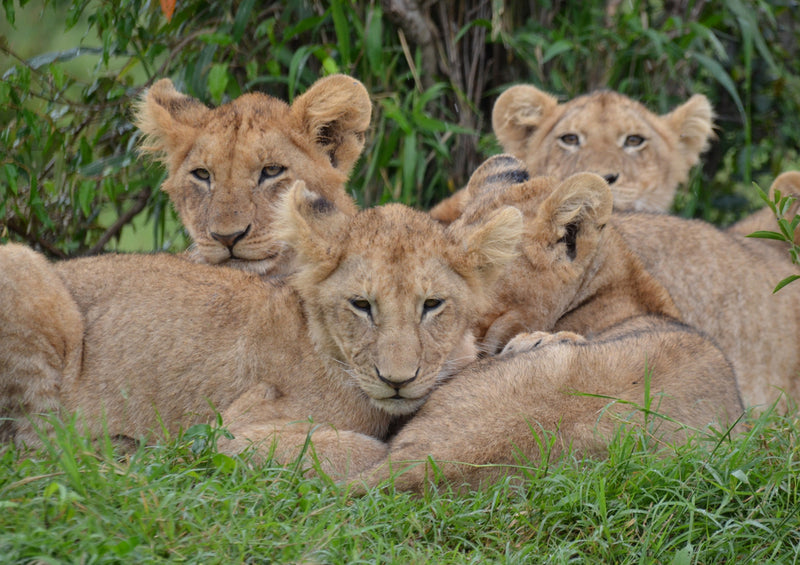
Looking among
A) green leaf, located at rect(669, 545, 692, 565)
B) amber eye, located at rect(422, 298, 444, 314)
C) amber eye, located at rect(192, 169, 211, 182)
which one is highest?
amber eye, located at rect(192, 169, 211, 182)

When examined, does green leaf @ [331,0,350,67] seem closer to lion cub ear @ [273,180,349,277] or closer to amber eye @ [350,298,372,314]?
lion cub ear @ [273,180,349,277]

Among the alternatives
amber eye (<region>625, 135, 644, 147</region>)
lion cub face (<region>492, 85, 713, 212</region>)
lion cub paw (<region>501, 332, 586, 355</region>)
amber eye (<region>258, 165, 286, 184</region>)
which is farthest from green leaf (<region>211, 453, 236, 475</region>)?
amber eye (<region>625, 135, 644, 147</region>)

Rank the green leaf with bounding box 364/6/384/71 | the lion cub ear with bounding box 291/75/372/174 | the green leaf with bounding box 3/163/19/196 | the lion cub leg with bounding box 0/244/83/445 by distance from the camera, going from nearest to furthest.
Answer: the lion cub leg with bounding box 0/244/83/445 → the lion cub ear with bounding box 291/75/372/174 → the green leaf with bounding box 3/163/19/196 → the green leaf with bounding box 364/6/384/71

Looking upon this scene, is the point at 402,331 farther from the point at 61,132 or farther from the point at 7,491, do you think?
the point at 61,132

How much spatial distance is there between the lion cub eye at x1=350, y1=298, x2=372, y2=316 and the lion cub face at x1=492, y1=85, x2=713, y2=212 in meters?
2.68

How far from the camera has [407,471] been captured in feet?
11.2

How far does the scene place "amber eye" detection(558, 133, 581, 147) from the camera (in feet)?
20.8

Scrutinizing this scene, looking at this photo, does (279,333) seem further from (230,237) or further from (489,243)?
(489,243)

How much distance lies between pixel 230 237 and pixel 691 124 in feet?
11.4

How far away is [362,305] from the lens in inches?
149

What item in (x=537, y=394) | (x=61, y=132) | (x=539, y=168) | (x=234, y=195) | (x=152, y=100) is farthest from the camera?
(x=539, y=168)

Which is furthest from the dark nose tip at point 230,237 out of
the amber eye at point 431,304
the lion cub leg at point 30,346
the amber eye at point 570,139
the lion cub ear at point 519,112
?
the amber eye at point 570,139

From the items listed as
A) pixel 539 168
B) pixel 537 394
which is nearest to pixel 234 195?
pixel 537 394

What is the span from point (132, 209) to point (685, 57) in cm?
393
